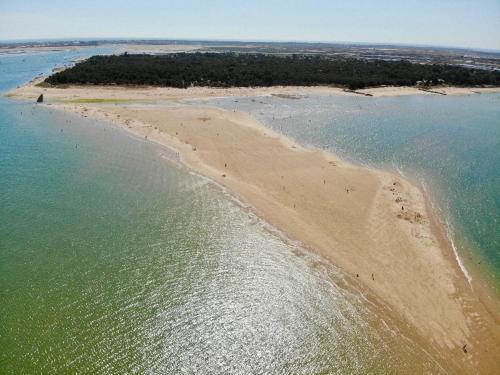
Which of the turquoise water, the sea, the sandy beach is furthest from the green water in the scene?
the turquoise water

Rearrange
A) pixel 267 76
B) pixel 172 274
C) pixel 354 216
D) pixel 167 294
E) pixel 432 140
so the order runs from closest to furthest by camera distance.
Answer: pixel 167 294, pixel 172 274, pixel 354 216, pixel 432 140, pixel 267 76

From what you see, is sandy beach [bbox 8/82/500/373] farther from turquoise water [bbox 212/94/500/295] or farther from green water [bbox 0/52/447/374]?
turquoise water [bbox 212/94/500/295]

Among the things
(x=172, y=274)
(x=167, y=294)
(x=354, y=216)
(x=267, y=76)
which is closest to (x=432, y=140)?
(x=354, y=216)

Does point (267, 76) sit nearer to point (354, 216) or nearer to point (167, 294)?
point (354, 216)

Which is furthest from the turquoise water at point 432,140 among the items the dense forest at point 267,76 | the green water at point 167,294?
the dense forest at point 267,76

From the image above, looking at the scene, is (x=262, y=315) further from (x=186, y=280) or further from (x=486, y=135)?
(x=486, y=135)

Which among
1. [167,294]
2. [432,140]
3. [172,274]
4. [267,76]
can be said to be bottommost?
[167,294]

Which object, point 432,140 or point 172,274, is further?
point 432,140

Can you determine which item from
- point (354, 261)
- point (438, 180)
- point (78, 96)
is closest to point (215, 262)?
point (354, 261)

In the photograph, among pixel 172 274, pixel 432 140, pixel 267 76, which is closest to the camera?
pixel 172 274
